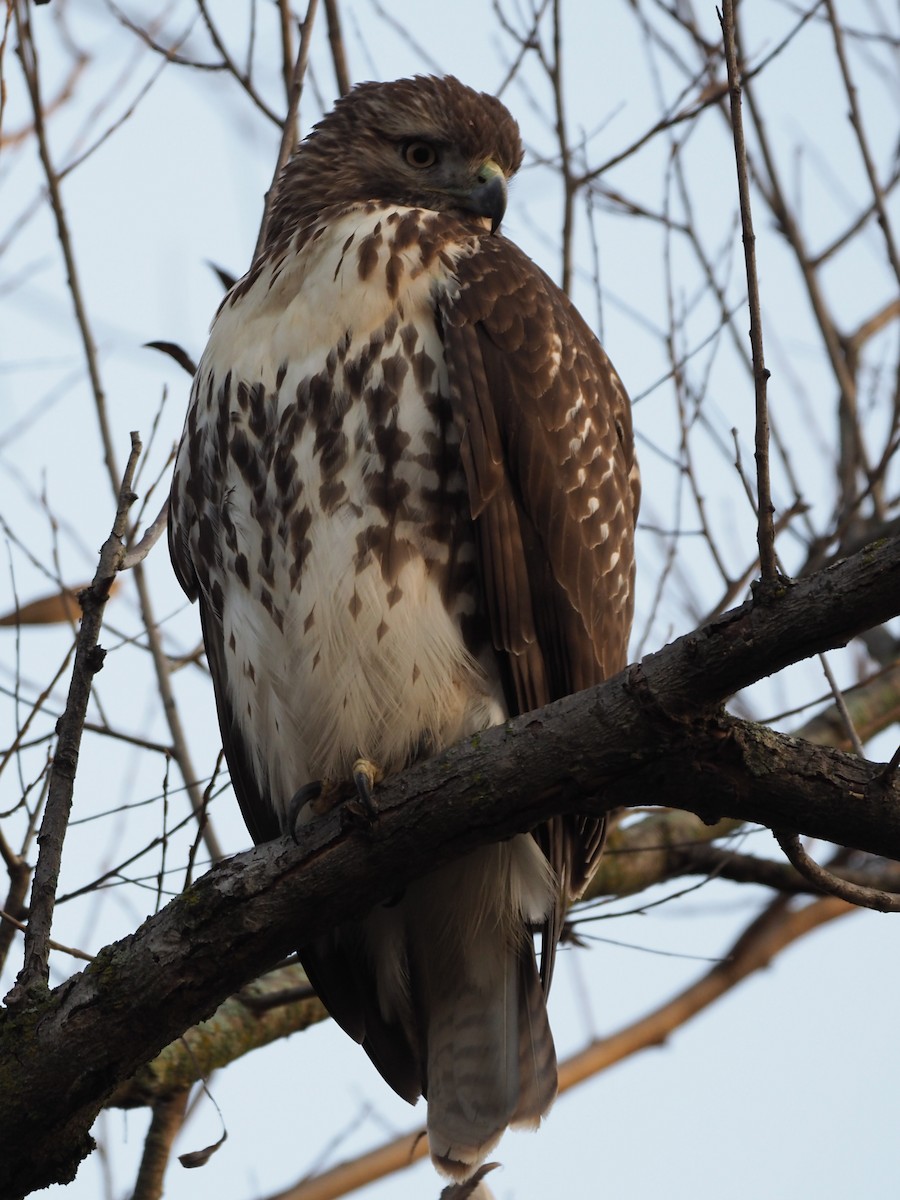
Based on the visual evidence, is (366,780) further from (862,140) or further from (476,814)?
(862,140)

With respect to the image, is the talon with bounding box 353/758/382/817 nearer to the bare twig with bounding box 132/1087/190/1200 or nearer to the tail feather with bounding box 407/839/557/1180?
the tail feather with bounding box 407/839/557/1180

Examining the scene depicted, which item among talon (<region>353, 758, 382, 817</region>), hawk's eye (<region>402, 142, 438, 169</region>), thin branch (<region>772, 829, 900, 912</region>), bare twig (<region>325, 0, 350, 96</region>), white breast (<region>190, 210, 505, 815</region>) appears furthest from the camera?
bare twig (<region>325, 0, 350, 96</region>)

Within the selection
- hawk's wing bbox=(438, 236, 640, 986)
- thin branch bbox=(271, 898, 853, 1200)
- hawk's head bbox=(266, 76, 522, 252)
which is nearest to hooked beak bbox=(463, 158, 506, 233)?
hawk's head bbox=(266, 76, 522, 252)

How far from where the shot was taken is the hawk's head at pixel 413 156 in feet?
15.2

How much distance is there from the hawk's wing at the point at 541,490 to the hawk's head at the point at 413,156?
54cm

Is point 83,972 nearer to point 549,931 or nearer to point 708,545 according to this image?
point 549,931

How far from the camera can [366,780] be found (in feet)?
10.8

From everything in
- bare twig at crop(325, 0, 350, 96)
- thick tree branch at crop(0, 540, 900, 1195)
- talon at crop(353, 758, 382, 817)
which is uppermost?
bare twig at crop(325, 0, 350, 96)

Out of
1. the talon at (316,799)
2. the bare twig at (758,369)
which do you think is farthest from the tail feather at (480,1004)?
the bare twig at (758,369)

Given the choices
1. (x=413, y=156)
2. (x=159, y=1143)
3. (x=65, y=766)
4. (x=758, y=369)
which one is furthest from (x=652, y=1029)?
(x=758, y=369)

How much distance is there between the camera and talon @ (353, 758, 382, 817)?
3.12 metres

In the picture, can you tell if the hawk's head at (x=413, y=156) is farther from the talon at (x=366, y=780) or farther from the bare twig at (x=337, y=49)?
the talon at (x=366, y=780)

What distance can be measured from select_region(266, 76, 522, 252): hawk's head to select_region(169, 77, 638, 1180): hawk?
283 mm

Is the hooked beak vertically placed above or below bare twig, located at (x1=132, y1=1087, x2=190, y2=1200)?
above
